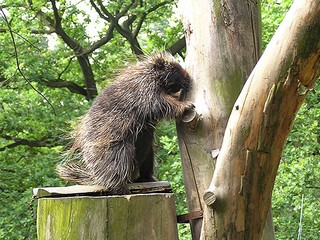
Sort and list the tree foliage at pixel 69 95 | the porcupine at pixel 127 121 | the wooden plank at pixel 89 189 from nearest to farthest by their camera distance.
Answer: the wooden plank at pixel 89 189 → the porcupine at pixel 127 121 → the tree foliage at pixel 69 95

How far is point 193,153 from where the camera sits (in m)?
1.99

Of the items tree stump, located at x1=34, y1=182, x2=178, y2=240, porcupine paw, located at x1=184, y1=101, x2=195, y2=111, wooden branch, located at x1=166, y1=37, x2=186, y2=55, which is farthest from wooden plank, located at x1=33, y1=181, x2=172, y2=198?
wooden branch, located at x1=166, y1=37, x2=186, y2=55

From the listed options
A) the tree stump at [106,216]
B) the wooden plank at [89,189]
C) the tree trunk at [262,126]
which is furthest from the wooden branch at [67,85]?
the tree trunk at [262,126]

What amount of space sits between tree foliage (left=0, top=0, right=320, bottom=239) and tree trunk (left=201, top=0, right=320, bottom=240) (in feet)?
8.74

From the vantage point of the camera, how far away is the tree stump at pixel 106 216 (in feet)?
5.93

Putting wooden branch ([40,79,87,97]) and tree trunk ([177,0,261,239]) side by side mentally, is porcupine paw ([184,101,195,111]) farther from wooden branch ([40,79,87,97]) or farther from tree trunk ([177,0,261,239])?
wooden branch ([40,79,87,97])

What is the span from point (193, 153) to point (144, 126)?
231 millimetres

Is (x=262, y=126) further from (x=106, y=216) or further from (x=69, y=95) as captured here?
(x=69, y=95)

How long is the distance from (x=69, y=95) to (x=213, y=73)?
19.1 feet

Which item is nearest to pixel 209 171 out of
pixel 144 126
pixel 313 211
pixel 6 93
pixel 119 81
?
pixel 144 126

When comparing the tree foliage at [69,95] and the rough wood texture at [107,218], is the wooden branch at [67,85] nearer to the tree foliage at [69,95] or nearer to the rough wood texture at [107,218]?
the tree foliage at [69,95]

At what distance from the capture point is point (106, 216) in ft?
5.92

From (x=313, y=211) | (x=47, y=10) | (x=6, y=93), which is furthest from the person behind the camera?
(x=47, y=10)

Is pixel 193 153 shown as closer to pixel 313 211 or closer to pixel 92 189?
pixel 92 189
